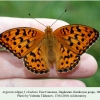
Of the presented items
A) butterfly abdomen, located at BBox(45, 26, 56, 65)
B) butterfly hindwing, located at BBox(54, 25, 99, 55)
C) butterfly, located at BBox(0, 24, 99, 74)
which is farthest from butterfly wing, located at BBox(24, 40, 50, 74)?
butterfly hindwing, located at BBox(54, 25, 99, 55)

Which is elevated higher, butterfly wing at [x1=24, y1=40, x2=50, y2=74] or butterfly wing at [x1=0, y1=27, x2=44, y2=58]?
butterfly wing at [x1=0, y1=27, x2=44, y2=58]

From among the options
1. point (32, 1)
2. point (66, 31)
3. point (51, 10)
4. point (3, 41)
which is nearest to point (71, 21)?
point (51, 10)

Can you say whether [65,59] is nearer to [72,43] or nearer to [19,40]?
[72,43]

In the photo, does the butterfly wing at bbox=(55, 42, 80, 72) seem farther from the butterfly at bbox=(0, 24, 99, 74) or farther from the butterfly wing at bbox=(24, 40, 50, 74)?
the butterfly wing at bbox=(24, 40, 50, 74)

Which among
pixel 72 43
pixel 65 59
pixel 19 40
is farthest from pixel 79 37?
pixel 19 40

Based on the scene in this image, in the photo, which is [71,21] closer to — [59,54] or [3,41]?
[59,54]

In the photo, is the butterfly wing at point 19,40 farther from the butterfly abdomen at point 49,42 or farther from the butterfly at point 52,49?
the butterfly abdomen at point 49,42

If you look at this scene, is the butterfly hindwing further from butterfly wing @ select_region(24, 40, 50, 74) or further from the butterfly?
butterfly wing @ select_region(24, 40, 50, 74)

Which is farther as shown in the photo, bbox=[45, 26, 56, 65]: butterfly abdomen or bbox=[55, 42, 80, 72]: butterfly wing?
bbox=[45, 26, 56, 65]: butterfly abdomen
